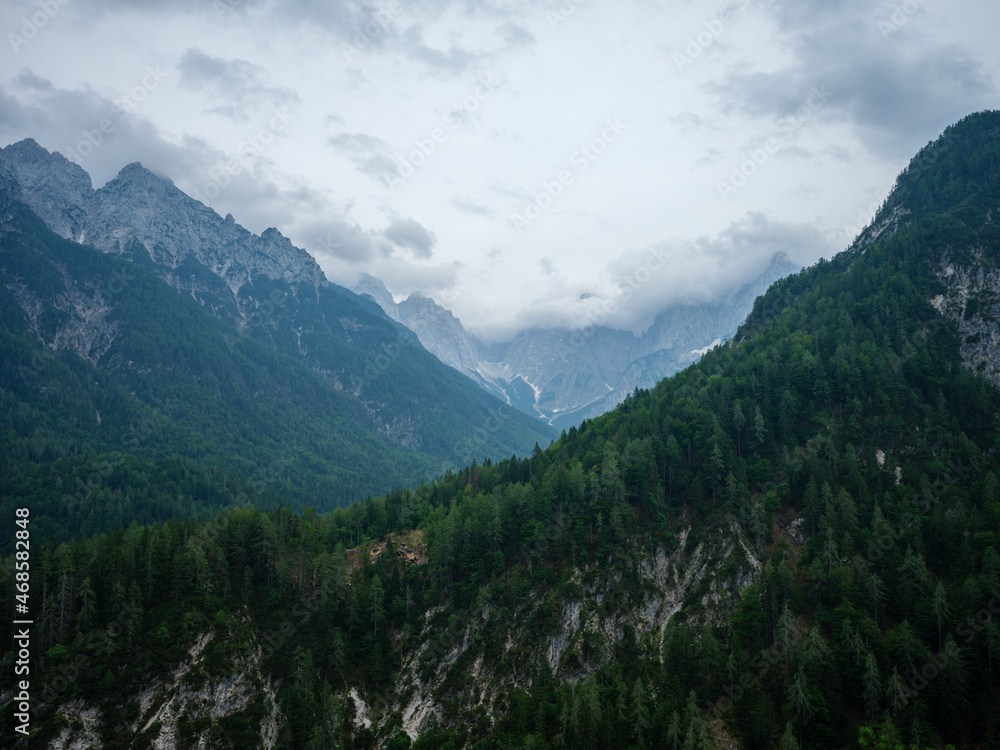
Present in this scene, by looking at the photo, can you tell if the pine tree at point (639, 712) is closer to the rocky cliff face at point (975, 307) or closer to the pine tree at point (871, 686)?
the pine tree at point (871, 686)

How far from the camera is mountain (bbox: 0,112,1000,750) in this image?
73562mm

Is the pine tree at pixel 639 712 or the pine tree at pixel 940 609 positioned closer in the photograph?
the pine tree at pixel 639 712

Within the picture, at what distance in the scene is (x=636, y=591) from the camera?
99.8 m

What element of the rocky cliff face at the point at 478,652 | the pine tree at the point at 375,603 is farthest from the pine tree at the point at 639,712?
the pine tree at the point at 375,603

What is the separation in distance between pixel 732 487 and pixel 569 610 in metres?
40.5

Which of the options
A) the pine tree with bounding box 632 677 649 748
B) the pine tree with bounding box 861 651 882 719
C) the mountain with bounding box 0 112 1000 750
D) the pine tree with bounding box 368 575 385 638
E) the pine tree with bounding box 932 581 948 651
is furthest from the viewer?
the pine tree with bounding box 368 575 385 638

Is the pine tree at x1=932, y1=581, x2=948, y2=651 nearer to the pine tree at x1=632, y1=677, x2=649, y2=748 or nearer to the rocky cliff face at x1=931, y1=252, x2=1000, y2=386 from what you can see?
the pine tree at x1=632, y1=677, x2=649, y2=748

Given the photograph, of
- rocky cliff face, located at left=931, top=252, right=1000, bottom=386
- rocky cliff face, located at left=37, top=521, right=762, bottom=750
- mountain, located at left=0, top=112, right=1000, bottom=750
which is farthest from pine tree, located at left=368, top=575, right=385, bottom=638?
rocky cliff face, located at left=931, top=252, right=1000, bottom=386

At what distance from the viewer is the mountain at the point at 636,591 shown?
241 feet

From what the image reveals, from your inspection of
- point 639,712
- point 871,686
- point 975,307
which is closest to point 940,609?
point 871,686

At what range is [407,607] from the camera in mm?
108188

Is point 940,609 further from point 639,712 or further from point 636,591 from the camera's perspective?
point 636,591

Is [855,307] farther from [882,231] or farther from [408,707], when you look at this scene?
[408,707]

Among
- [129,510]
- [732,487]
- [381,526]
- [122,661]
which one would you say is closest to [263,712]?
[122,661]
